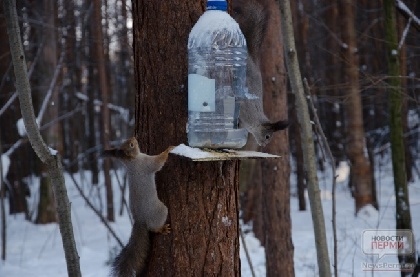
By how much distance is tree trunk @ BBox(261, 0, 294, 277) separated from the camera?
23.5 feet

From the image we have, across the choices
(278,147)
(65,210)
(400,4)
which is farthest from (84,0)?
(65,210)

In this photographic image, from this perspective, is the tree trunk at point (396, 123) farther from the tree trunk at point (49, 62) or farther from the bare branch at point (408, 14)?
the tree trunk at point (49, 62)

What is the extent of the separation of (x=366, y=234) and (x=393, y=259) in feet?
2.01

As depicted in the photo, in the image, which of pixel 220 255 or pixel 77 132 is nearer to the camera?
pixel 220 255

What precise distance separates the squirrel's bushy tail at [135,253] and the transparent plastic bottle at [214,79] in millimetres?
536

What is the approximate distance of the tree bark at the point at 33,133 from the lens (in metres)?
3.38

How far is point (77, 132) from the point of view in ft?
81.8

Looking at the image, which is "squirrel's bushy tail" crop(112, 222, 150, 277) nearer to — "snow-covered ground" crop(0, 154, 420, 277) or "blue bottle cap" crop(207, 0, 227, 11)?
"blue bottle cap" crop(207, 0, 227, 11)

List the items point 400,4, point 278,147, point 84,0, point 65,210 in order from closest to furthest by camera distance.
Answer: point 65,210 < point 400,4 < point 278,147 < point 84,0

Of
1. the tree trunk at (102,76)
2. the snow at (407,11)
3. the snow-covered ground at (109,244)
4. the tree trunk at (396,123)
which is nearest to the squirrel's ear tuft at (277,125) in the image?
the snow-covered ground at (109,244)

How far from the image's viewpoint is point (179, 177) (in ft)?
10.0

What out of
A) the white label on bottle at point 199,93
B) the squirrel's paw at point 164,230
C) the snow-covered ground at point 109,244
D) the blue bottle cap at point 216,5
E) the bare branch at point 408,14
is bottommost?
the snow-covered ground at point 109,244

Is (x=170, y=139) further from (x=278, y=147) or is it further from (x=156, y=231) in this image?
(x=278, y=147)

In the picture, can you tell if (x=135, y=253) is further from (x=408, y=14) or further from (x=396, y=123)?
(x=396, y=123)
